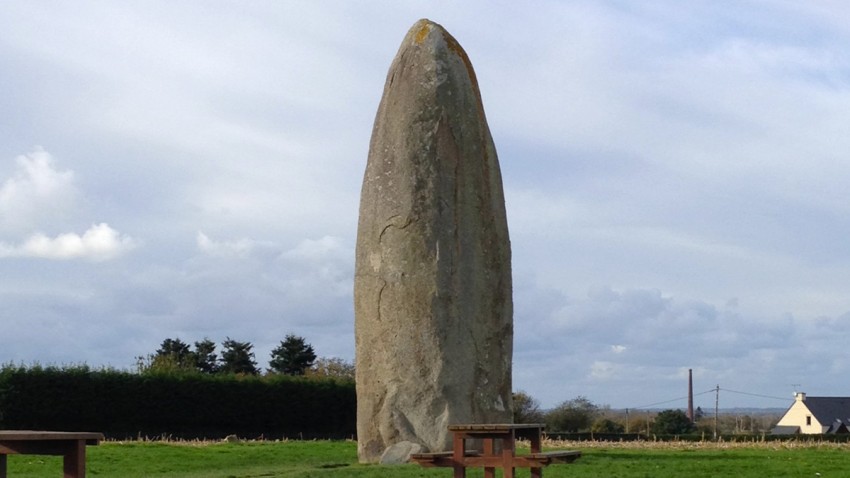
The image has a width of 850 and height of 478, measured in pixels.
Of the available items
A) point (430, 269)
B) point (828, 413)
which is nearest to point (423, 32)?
point (430, 269)

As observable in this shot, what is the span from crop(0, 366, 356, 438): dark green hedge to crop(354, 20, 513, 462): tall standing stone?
16.2 meters

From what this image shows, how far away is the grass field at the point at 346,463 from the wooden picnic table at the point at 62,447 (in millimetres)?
5864

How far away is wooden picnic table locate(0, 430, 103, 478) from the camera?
11.5 meters

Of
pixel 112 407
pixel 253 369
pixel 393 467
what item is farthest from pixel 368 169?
pixel 253 369

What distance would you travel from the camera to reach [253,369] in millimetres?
53938

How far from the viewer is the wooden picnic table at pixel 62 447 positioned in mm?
11547

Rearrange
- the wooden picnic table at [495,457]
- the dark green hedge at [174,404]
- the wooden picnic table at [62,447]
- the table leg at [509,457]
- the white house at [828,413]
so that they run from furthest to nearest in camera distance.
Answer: the white house at [828,413] < the dark green hedge at [174,404] < the table leg at [509,457] < the wooden picnic table at [495,457] < the wooden picnic table at [62,447]

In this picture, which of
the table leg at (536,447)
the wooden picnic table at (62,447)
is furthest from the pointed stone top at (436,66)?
the wooden picnic table at (62,447)

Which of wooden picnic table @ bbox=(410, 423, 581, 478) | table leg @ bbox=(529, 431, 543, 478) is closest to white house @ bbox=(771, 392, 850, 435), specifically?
table leg @ bbox=(529, 431, 543, 478)

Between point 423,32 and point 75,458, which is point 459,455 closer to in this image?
point 75,458

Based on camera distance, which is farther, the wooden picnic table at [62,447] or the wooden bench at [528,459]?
the wooden bench at [528,459]

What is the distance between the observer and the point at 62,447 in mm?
11906

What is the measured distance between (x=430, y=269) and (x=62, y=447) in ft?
28.3

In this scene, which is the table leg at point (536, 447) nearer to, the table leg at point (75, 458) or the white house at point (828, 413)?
the table leg at point (75, 458)
